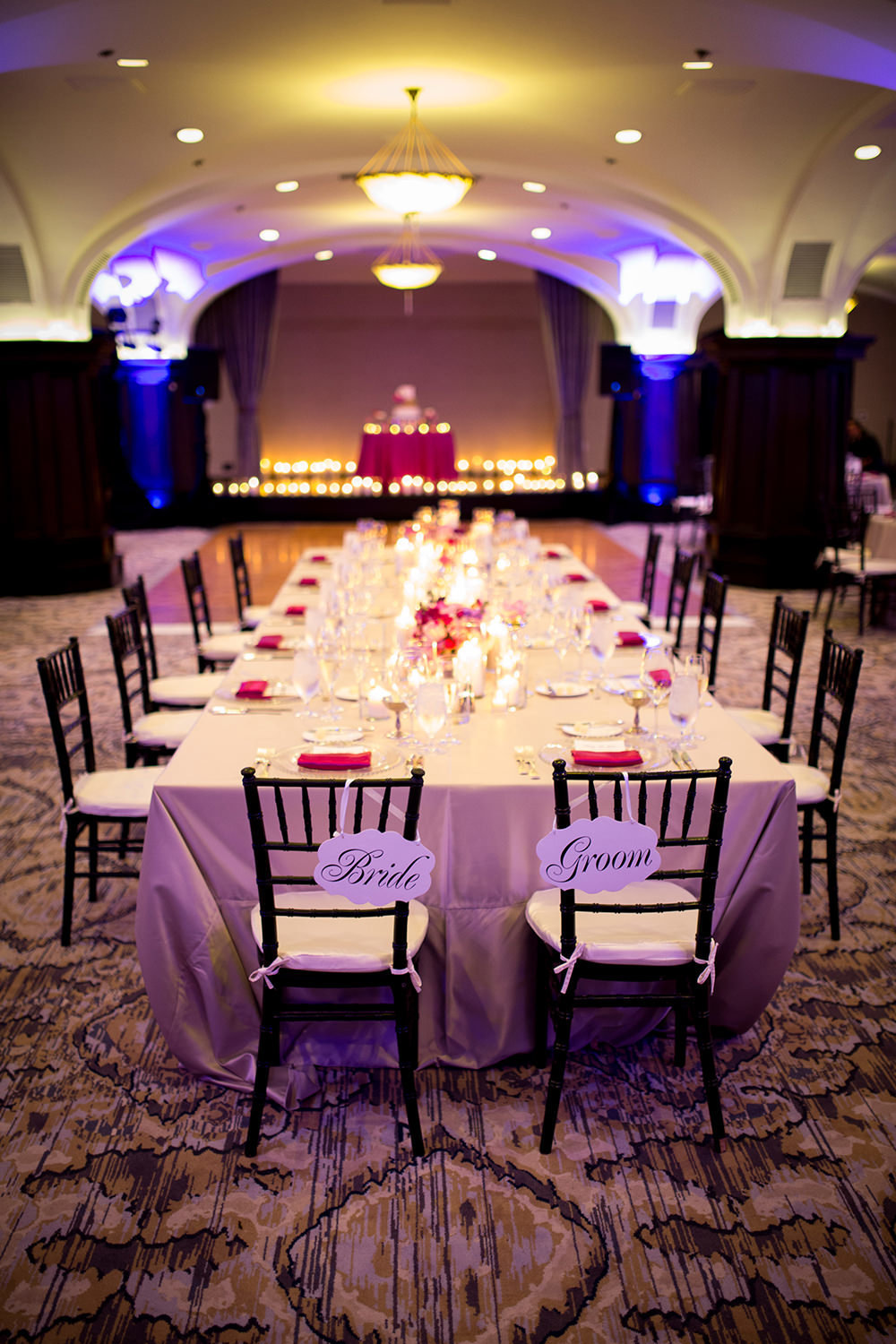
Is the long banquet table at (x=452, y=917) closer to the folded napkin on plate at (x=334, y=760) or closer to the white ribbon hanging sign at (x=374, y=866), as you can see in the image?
the folded napkin on plate at (x=334, y=760)

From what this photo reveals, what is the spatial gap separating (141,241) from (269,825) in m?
11.6

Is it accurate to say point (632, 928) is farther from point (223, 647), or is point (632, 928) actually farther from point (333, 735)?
point (223, 647)

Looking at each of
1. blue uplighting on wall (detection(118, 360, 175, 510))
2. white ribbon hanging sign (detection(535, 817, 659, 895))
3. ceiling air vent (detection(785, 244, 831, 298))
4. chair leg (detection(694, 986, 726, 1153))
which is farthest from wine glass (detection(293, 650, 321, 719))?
blue uplighting on wall (detection(118, 360, 175, 510))

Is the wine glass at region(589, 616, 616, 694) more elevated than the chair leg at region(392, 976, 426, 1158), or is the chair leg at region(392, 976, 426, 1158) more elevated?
the wine glass at region(589, 616, 616, 694)

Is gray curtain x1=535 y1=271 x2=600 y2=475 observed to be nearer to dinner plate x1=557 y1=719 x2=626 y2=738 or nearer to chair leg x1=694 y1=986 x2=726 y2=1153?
dinner plate x1=557 y1=719 x2=626 y2=738

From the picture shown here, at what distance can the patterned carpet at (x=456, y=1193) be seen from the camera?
215 cm

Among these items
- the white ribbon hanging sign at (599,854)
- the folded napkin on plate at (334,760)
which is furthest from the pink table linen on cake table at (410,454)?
the white ribbon hanging sign at (599,854)

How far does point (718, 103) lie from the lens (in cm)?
718

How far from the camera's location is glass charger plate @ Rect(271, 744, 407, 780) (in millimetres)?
2801

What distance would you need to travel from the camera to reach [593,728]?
3.14 m

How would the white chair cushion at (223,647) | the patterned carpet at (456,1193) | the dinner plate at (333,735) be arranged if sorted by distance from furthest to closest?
1. the white chair cushion at (223,647)
2. the dinner plate at (333,735)
3. the patterned carpet at (456,1193)

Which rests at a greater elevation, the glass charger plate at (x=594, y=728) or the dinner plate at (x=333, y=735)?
the glass charger plate at (x=594, y=728)

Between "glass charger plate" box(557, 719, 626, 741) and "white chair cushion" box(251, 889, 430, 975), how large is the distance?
70 cm

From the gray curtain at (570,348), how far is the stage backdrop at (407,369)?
53cm
